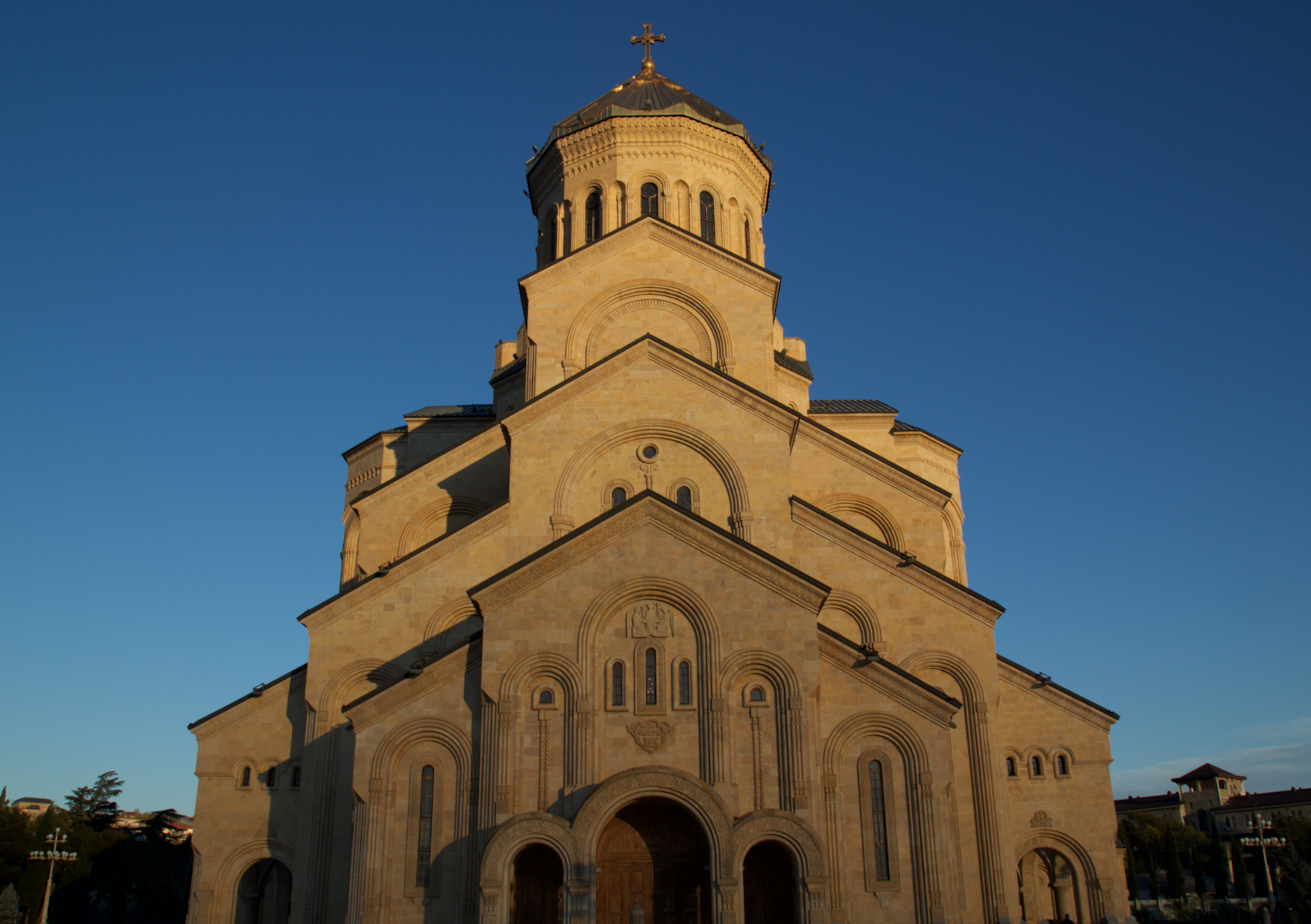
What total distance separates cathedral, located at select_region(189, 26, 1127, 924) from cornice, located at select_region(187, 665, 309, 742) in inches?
3.0

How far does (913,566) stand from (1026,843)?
6.11 meters

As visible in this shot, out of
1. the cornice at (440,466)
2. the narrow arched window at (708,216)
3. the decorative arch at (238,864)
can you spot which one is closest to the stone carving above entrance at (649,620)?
the cornice at (440,466)

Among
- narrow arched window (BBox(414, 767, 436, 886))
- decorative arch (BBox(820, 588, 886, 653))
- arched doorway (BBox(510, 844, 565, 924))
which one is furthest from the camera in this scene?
decorative arch (BBox(820, 588, 886, 653))

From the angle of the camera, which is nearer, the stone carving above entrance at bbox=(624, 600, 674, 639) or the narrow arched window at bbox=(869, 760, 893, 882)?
the narrow arched window at bbox=(869, 760, 893, 882)


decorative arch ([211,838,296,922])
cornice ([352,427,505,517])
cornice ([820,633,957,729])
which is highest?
cornice ([352,427,505,517])

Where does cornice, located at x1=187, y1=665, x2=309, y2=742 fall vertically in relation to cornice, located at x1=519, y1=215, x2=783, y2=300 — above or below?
below

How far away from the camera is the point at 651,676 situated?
1825 cm

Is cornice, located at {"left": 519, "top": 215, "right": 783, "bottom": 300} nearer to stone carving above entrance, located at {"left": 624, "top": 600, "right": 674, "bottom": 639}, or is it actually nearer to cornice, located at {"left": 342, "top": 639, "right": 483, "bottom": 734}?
stone carving above entrance, located at {"left": 624, "top": 600, "right": 674, "bottom": 639}

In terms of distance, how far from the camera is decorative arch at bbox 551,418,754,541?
843 inches

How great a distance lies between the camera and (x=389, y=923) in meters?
17.4

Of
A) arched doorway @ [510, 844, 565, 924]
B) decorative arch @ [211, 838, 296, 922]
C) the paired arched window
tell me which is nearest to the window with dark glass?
the paired arched window

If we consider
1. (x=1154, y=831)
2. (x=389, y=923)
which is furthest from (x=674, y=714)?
(x=1154, y=831)

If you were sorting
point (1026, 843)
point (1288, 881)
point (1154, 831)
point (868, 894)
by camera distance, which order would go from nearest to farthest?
point (868, 894) < point (1026, 843) < point (1288, 881) < point (1154, 831)

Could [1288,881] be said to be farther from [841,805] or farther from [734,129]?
[734,129]
